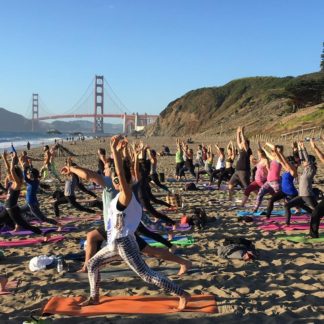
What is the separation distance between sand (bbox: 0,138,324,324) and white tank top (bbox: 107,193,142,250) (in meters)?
0.90

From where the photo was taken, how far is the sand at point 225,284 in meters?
4.13

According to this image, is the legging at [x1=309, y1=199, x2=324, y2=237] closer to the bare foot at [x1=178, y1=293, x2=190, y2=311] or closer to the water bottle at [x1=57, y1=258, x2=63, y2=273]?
the bare foot at [x1=178, y1=293, x2=190, y2=311]

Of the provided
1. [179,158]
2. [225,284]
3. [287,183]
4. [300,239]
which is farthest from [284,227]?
[179,158]

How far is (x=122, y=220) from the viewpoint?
12.4 feet

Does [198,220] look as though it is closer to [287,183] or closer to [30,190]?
[287,183]

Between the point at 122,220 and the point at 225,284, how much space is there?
1.90 metres

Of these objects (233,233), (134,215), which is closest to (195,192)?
(233,233)

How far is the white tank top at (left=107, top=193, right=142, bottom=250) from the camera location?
378 centimetres

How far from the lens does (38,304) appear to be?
177 inches

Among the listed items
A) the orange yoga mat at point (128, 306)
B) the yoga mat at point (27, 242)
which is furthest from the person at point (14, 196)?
the orange yoga mat at point (128, 306)

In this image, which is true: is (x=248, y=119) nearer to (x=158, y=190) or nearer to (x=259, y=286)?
(x=158, y=190)

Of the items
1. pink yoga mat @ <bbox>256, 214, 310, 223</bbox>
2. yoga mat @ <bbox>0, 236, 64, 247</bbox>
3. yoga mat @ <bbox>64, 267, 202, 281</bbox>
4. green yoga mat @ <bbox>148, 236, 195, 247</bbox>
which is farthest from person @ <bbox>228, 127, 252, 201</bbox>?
yoga mat @ <bbox>64, 267, 202, 281</bbox>

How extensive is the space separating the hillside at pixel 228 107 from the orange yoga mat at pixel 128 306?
49678 mm

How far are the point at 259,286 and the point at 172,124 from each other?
10044 centimetres
